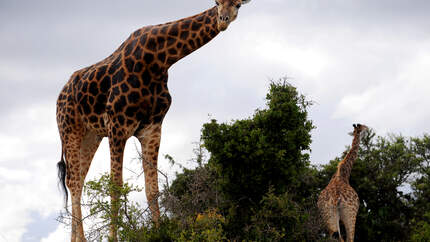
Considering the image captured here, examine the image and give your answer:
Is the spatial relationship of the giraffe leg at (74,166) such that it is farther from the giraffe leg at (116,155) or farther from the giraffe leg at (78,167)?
the giraffe leg at (116,155)

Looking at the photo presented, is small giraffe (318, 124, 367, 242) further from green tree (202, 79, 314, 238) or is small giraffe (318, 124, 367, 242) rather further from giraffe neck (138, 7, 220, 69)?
giraffe neck (138, 7, 220, 69)

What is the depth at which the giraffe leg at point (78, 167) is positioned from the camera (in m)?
12.0

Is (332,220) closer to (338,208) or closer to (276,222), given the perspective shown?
(338,208)

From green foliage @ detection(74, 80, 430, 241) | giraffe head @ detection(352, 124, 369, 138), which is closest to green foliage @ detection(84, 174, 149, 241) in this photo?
green foliage @ detection(74, 80, 430, 241)

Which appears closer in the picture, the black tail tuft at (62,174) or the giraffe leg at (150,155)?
the giraffe leg at (150,155)

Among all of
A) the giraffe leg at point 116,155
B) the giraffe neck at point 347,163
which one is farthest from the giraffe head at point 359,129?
the giraffe leg at point 116,155

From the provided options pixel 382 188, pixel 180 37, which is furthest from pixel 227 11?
pixel 382 188

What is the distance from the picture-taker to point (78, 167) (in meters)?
12.2

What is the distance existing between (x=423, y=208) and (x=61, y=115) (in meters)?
12.5

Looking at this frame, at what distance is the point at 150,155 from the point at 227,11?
3.34 meters

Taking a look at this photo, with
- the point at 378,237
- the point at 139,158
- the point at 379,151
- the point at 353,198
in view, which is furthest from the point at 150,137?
the point at 379,151

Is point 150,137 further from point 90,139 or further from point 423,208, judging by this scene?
point 423,208

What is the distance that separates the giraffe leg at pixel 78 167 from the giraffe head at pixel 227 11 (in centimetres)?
437

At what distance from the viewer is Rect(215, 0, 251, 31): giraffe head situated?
394 inches
